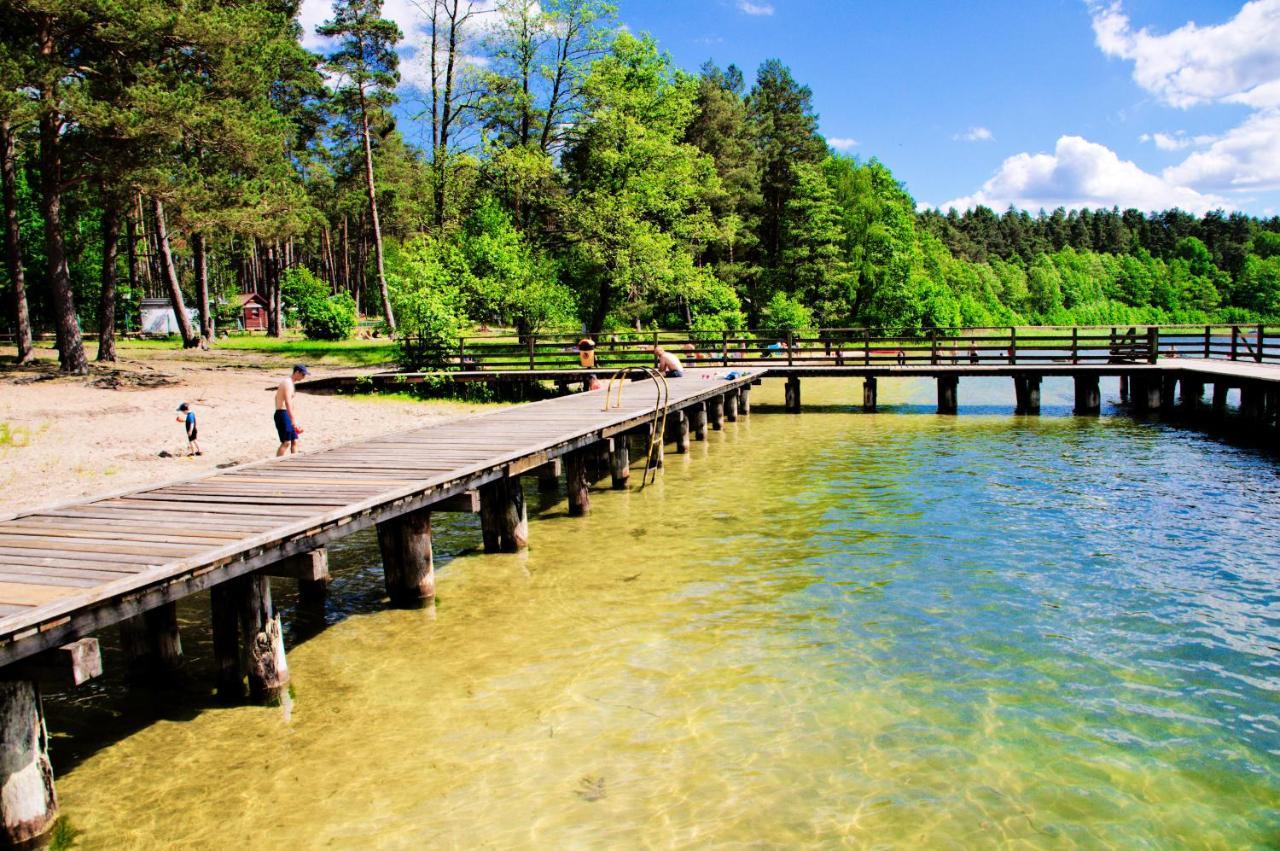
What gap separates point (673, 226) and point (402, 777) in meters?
37.0

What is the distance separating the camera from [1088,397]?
28250 millimetres

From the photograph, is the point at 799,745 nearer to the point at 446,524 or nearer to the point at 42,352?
the point at 446,524

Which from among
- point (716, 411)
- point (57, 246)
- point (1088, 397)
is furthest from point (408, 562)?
point (1088, 397)

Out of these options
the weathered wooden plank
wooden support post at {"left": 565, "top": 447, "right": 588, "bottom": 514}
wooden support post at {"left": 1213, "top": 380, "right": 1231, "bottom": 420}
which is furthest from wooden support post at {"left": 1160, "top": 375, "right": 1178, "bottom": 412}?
the weathered wooden plank

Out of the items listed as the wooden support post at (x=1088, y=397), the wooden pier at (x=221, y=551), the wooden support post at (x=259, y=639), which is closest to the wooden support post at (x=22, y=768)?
the wooden pier at (x=221, y=551)

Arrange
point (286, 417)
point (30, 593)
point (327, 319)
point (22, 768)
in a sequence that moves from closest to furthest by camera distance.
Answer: point (22, 768) → point (30, 593) → point (286, 417) → point (327, 319)

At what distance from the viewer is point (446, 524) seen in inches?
589

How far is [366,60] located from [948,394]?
3623cm

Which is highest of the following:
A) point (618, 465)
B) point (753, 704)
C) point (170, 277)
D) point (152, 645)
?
point (170, 277)

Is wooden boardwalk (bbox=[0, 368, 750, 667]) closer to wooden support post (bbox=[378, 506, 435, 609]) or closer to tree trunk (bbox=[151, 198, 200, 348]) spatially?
wooden support post (bbox=[378, 506, 435, 609])

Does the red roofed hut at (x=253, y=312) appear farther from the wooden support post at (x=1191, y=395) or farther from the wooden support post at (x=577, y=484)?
the wooden support post at (x=1191, y=395)

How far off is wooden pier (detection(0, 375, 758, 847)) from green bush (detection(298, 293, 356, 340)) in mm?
35217

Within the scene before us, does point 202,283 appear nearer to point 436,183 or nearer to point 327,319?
point 327,319

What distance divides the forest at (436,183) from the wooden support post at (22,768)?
875 inches
